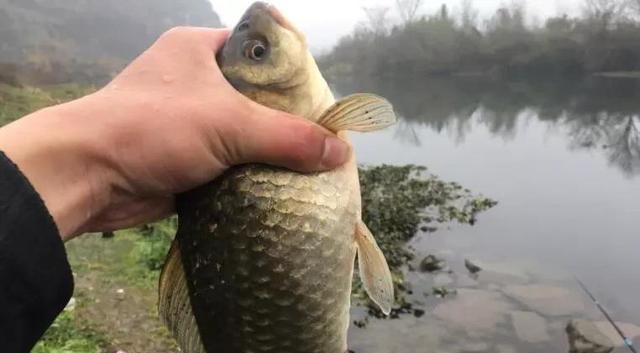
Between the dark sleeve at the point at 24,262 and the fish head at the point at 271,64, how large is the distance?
767 mm

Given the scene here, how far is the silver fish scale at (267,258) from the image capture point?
192 cm

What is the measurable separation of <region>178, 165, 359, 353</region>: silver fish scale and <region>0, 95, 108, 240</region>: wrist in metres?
0.33

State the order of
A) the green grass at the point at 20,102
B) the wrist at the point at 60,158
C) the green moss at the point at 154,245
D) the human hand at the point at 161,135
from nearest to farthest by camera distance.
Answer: the wrist at the point at 60,158, the human hand at the point at 161,135, the green moss at the point at 154,245, the green grass at the point at 20,102

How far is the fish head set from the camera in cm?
205

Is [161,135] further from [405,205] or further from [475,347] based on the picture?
[405,205]

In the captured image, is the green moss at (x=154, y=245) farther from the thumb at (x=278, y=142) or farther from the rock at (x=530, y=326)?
the thumb at (x=278, y=142)

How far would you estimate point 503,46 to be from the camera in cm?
7375

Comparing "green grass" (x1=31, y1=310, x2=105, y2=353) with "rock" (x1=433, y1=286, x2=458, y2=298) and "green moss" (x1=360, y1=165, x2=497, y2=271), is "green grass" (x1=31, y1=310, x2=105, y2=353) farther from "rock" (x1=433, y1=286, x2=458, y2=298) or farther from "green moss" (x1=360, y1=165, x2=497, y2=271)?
"green moss" (x1=360, y1=165, x2=497, y2=271)

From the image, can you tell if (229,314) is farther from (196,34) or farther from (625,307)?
(625,307)

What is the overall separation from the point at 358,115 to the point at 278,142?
0.30 metres

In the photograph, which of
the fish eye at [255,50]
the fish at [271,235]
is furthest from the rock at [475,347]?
the fish eye at [255,50]

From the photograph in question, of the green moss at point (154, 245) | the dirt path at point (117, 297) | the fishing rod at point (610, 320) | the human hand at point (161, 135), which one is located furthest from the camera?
the fishing rod at point (610, 320)

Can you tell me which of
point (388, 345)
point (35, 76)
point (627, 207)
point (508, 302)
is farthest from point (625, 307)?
point (35, 76)

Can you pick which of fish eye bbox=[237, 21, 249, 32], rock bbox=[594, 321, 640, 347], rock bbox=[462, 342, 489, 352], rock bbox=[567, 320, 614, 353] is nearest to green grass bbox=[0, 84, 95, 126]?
rock bbox=[462, 342, 489, 352]
